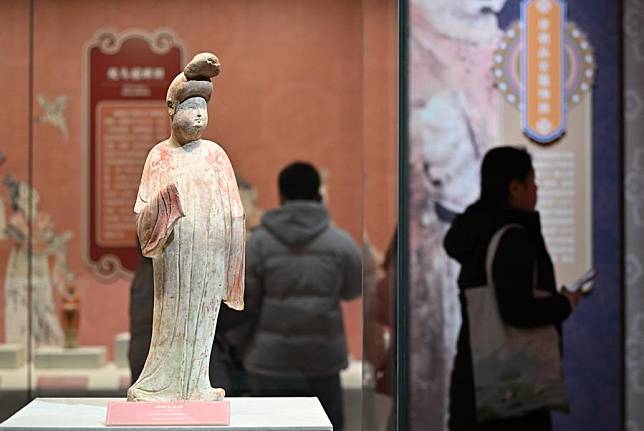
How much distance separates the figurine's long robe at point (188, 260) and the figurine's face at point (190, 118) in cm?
5

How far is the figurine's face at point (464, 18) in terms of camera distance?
4.59 m

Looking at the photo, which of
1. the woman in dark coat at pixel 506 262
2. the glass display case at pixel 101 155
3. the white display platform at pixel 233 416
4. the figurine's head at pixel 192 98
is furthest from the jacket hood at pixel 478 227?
the figurine's head at pixel 192 98

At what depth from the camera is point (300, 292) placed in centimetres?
446

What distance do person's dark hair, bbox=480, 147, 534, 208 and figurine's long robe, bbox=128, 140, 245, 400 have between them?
1.49m

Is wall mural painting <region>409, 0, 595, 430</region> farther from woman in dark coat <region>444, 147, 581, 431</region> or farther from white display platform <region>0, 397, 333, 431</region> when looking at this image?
white display platform <region>0, 397, 333, 431</region>

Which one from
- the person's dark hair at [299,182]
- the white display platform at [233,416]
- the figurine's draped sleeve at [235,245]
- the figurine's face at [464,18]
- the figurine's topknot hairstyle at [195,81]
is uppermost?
the figurine's face at [464,18]

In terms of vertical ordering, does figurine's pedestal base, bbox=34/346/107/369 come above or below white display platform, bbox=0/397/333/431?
above

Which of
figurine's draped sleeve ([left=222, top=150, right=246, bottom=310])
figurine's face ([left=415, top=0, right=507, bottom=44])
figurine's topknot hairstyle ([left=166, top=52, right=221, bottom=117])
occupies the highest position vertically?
figurine's face ([left=415, top=0, right=507, bottom=44])

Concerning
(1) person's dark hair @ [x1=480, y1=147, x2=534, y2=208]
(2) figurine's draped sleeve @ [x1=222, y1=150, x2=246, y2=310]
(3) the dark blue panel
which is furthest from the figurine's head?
(3) the dark blue panel

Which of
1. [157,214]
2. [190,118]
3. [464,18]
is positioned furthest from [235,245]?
[464,18]

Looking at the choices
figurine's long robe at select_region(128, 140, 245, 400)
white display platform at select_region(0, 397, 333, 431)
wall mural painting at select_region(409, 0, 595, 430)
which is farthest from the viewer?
wall mural painting at select_region(409, 0, 595, 430)

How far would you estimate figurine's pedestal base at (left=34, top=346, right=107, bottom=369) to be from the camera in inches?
172

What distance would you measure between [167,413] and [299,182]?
1.44 m

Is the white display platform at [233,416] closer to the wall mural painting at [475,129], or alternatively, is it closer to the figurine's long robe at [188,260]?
the figurine's long robe at [188,260]
